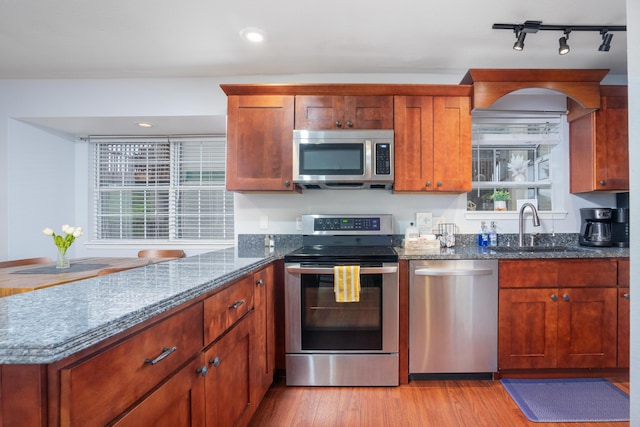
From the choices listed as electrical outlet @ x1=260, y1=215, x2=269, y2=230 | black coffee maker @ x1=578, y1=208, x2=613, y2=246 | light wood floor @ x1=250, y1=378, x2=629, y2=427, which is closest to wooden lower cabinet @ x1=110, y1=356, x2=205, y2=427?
light wood floor @ x1=250, y1=378, x2=629, y2=427

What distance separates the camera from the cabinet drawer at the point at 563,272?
209cm

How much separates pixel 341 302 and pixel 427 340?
2.17 ft

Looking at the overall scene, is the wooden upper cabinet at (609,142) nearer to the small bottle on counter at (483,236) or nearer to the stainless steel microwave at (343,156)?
the small bottle on counter at (483,236)

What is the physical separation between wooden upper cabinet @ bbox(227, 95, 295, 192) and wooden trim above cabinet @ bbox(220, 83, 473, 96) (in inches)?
2.2

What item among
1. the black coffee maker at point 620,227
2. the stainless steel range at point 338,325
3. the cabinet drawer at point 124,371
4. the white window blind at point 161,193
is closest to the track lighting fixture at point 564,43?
the black coffee maker at point 620,227

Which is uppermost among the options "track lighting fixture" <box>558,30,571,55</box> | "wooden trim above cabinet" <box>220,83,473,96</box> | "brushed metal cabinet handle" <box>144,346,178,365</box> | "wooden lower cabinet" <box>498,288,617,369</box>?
"track lighting fixture" <box>558,30,571,55</box>

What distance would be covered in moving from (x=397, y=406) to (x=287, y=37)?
260cm

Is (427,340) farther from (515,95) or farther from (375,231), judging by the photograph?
(515,95)

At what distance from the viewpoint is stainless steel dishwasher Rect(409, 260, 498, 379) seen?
6.89ft

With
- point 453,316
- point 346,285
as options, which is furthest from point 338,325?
point 453,316

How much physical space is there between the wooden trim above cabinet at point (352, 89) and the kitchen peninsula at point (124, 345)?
1.51 metres

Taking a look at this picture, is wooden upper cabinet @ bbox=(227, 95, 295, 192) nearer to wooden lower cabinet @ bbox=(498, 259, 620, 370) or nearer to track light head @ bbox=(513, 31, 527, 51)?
track light head @ bbox=(513, 31, 527, 51)

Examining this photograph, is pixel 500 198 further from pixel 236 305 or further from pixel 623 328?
pixel 236 305

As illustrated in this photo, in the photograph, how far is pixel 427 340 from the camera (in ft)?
6.94
